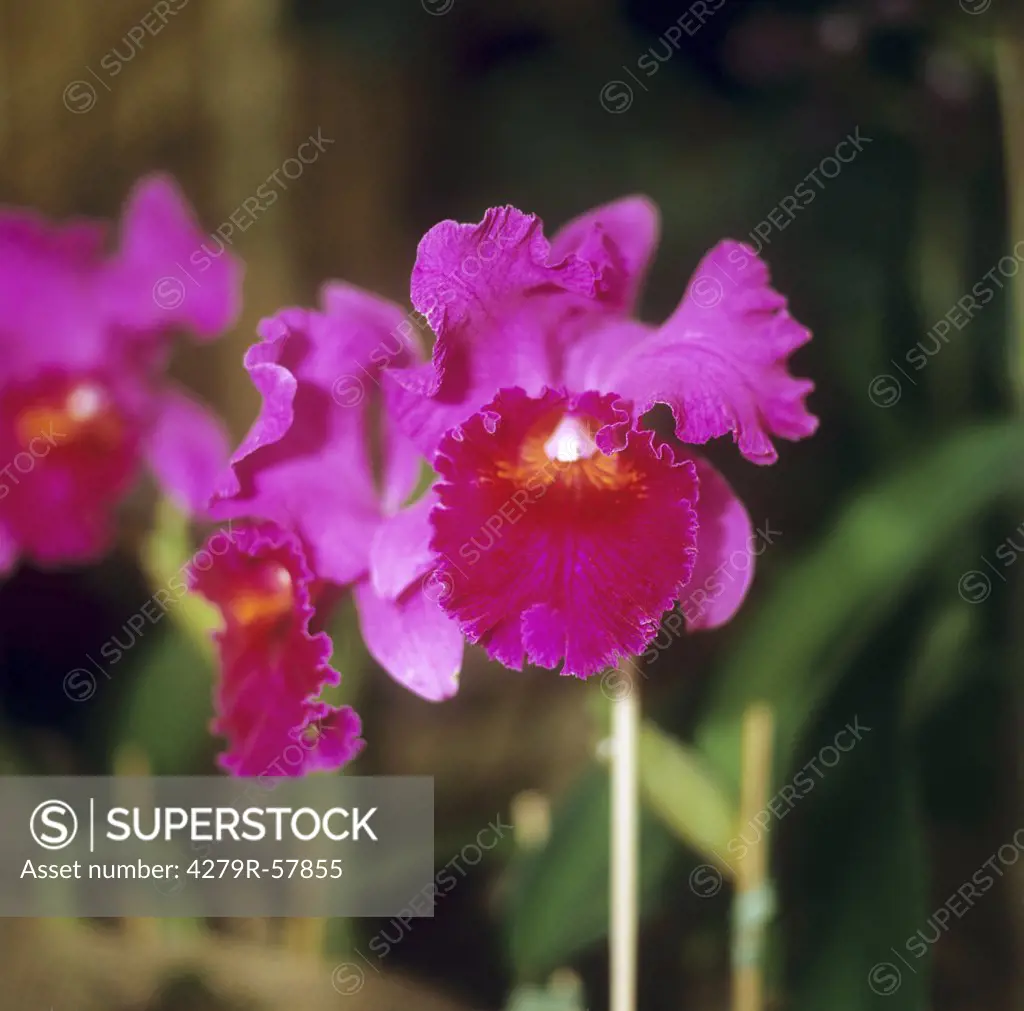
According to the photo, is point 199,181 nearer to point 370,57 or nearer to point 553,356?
point 370,57

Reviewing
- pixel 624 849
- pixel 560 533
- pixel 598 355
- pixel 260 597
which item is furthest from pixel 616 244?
pixel 624 849

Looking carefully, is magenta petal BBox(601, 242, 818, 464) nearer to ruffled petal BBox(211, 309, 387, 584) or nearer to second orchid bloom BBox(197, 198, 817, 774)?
second orchid bloom BBox(197, 198, 817, 774)

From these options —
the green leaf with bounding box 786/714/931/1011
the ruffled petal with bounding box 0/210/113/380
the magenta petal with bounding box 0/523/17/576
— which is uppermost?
the ruffled petal with bounding box 0/210/113/380

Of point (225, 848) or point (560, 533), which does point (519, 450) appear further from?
point (225, 848)

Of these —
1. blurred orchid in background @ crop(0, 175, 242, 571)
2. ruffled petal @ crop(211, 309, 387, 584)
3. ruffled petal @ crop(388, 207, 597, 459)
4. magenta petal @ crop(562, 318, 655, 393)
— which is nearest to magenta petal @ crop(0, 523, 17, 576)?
blurred orchid in background @ crop(0, 175, 242, 571)

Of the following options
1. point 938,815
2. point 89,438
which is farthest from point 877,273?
point 89,438

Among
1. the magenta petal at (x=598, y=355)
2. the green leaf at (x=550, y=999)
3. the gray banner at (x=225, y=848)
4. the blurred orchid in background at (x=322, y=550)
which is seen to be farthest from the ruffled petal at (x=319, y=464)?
the green leaf at (x=550, y=999)
